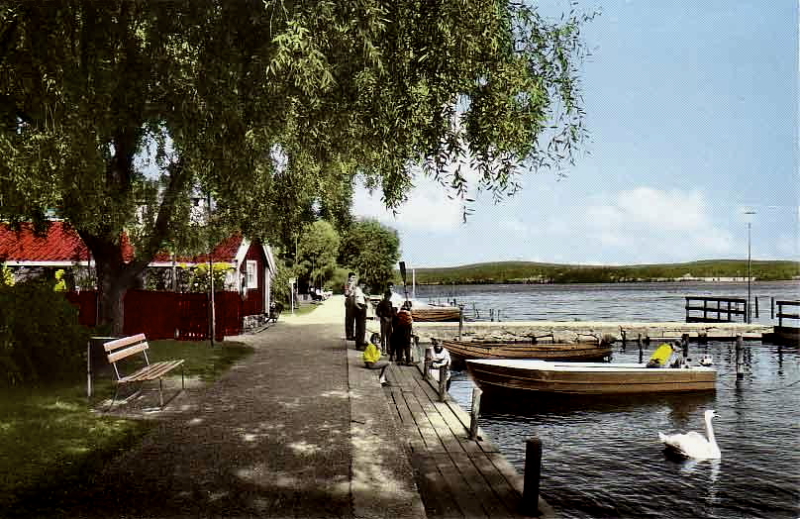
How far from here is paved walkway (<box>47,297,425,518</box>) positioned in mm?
6320

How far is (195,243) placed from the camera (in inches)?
672

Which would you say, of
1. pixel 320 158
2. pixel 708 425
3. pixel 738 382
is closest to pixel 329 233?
pixel 738 382

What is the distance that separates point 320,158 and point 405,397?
691cm

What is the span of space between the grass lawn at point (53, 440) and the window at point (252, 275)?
15492 millimetres

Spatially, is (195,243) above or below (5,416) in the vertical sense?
above

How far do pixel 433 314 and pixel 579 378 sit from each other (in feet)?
82.5

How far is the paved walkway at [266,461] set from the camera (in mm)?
6320

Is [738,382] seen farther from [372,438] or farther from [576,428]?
[372,438]

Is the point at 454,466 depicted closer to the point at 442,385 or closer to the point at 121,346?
the point at 442,385

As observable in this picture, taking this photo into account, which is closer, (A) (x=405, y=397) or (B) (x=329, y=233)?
(A) (x=405, y=397)

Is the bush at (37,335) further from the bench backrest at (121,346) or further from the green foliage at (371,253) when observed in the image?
the green foliage at (371,253)

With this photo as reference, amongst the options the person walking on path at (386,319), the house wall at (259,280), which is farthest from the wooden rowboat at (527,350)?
the house wall at (259,280)

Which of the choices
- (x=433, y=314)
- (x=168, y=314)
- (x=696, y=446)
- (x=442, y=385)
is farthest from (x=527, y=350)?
Answer: (x=433, y=314)

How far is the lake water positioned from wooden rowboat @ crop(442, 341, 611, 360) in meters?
1.28
